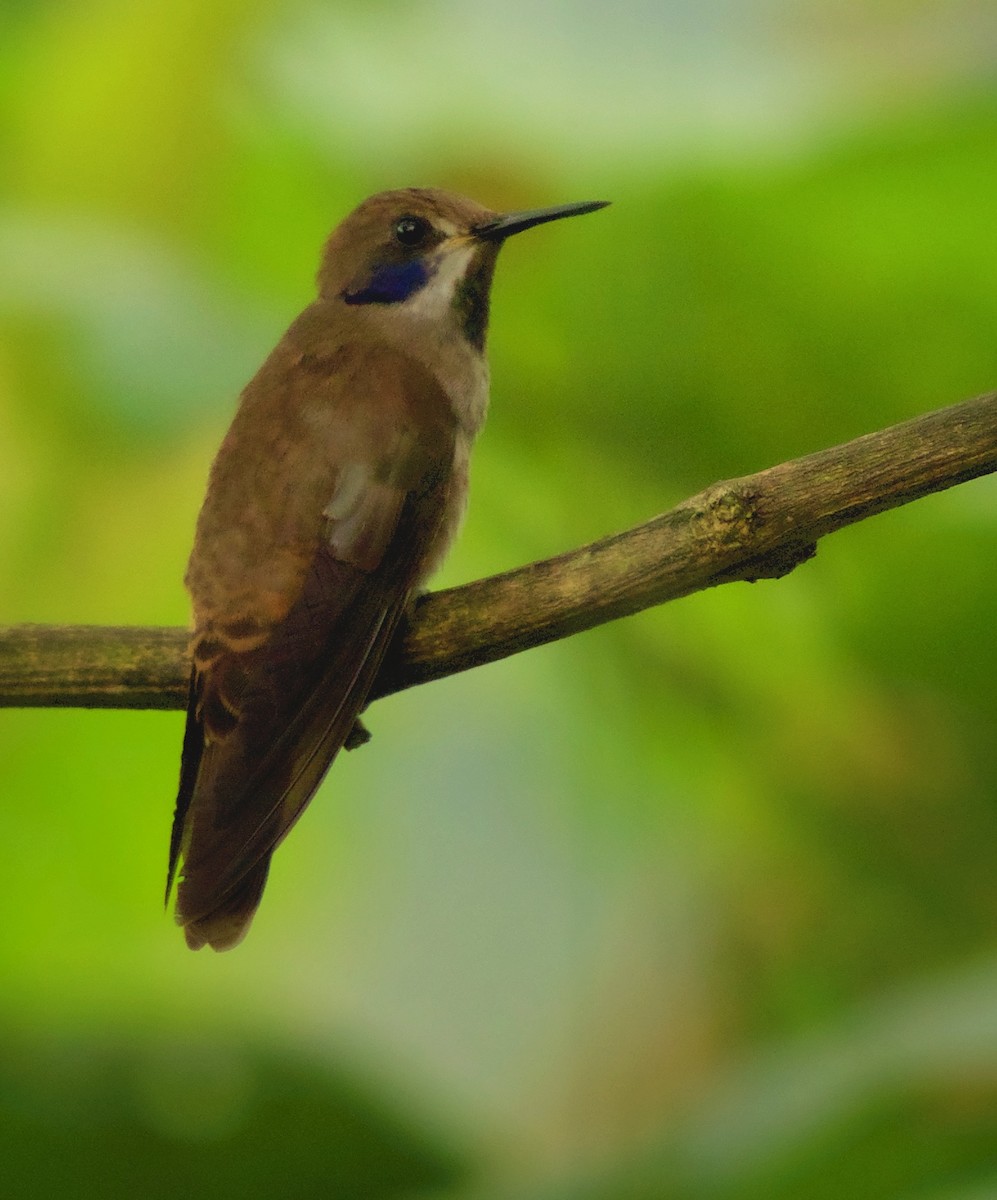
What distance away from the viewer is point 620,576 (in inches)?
59.6

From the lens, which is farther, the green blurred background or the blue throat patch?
the blue throat patch

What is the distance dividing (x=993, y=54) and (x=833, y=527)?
1.12 meters

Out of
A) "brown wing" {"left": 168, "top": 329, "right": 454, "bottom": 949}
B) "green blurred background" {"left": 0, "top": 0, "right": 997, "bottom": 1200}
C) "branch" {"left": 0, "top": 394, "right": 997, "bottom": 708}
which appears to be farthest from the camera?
"green blurred background" {"left": 0, "top": 0, "right": 997, "bottom": 1200}

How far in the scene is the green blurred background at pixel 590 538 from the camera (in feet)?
6.01

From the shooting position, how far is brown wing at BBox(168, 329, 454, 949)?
1635mm

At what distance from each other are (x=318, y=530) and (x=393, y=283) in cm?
56

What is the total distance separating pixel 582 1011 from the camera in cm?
275

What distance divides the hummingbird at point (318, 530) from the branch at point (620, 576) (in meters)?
0.06

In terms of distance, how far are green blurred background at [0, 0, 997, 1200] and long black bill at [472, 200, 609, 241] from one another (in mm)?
55

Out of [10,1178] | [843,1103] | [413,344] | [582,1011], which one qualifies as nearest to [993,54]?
[413,344]

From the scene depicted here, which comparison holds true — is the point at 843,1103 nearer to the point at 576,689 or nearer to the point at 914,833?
the point at 914,833

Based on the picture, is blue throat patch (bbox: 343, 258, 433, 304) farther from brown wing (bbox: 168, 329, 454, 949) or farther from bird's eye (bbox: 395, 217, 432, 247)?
brown wing (bbox: 168, 329, 454, 949)

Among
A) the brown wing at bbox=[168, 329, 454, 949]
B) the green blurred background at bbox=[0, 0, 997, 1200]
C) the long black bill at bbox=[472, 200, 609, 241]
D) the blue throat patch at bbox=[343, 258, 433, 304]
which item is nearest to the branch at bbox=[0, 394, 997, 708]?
the brown wing at bbox=[168, 329, 454, 949]

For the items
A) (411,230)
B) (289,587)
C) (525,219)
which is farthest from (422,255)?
(289,587)
